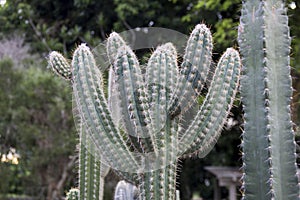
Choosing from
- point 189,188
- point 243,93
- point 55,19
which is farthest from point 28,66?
point 243,93

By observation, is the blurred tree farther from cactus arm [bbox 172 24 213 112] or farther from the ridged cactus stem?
cactus arm [bbox 172 24 213 112]

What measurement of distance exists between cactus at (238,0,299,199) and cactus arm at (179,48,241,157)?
46 centimetres

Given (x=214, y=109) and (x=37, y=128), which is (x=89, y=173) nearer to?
(x=214, y=109)

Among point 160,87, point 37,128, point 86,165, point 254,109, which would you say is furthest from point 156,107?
point 37,128

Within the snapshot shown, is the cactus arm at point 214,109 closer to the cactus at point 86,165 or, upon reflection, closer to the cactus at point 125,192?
the cactus at point 86,165

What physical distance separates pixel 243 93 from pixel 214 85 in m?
0.51

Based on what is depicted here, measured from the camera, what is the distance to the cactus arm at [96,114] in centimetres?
254

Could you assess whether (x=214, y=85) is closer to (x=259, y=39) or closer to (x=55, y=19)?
(x=259, y=39)

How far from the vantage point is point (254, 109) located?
6.90 ft

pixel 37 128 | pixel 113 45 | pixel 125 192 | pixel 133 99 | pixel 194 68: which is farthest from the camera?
pixel 37 128

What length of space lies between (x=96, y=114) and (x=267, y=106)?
91 cm

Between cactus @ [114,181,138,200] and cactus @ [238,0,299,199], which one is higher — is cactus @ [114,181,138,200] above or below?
below

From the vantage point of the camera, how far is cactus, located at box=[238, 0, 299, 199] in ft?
6.68

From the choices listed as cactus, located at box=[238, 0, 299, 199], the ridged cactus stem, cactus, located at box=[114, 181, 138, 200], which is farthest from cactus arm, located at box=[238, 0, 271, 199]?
cactus, located at box=[114, 181, 138, 200]
